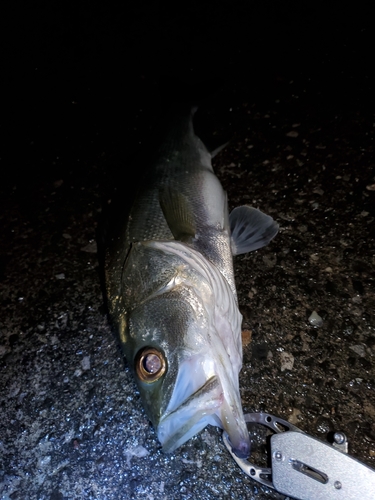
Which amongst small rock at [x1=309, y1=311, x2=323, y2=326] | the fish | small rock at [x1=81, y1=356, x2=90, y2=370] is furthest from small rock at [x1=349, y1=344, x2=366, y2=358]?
small rock at [x1=81, y1=356, x2=90, y2=370]

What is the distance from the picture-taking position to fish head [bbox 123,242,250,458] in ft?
5.39

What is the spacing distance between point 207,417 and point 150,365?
0.33 meters

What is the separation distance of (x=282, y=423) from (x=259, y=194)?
1600 mm

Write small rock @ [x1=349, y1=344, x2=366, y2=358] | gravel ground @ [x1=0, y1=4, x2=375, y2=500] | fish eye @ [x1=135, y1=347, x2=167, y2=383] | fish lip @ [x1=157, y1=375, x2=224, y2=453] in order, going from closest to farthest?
fish lip @ [x1=157, y1=375, x2=224, y2=453], fish eye @ [x1=135, y1=347, x2=167, y2=383], gravel ground @ [x1=0, y1=4, x2=375, y2=500], small rock @ [x1=349, y1=344, x2=366, y2=358]

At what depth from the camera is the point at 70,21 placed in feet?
16.6

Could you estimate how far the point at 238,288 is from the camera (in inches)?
100

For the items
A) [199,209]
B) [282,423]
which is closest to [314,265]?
[199,209]

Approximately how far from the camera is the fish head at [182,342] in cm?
164

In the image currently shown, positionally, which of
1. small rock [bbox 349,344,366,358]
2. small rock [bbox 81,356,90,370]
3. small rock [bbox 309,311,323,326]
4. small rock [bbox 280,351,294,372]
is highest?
small rock [bbox 81,356,90,370]

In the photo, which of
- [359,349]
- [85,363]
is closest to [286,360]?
[359,349]

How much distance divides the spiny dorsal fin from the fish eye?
0.70 meters

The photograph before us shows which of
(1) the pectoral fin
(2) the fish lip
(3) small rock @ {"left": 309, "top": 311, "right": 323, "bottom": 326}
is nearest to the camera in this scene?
(2) the fish lip

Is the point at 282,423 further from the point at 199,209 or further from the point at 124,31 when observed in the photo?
the point at 124,31

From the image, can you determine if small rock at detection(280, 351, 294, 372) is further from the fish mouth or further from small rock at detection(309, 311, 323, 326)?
the fish mouth
